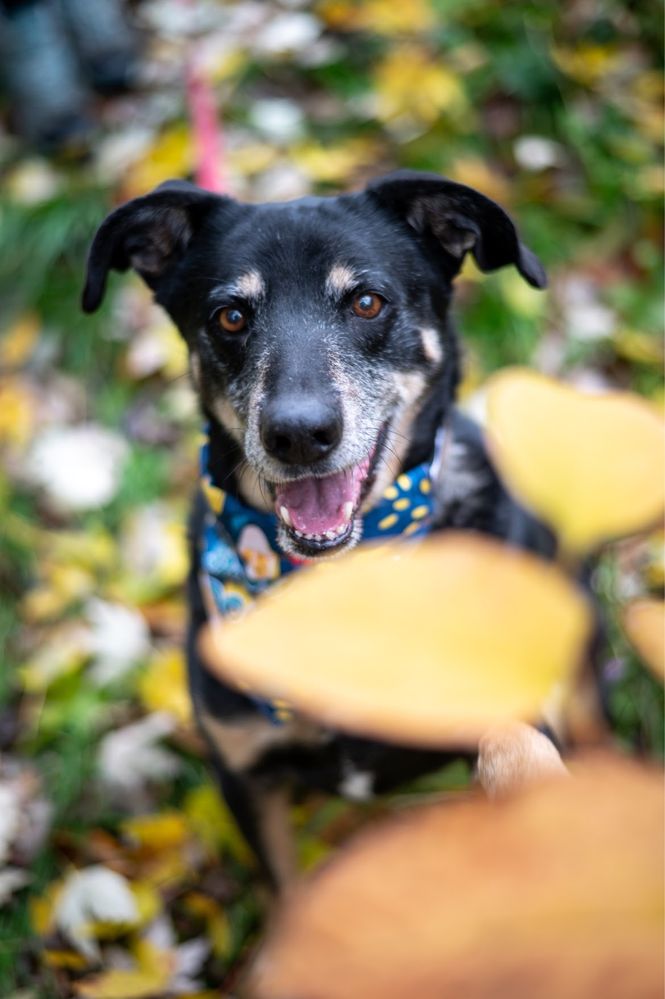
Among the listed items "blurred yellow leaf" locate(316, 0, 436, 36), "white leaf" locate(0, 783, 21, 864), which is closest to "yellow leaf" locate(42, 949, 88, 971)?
"white leaf" locate(0, 783, 21, 864)

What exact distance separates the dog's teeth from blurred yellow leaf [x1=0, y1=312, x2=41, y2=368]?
232 cm

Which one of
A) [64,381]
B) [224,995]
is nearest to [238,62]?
[64,381]

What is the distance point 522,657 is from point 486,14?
4550mm

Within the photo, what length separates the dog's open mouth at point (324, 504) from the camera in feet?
6.07

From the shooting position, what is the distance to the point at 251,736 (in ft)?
6.79

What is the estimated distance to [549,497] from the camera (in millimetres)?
475

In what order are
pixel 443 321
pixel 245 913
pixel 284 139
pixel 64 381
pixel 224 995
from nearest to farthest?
pixel 443 321, pixel 224 995, pixel 245 913, pixel 64 381, pixel 284 139

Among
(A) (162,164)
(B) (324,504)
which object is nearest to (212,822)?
(B) (324,504)

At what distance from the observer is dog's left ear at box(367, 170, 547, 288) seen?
192 cm

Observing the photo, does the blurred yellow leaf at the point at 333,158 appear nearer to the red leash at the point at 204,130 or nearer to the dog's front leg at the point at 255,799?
→ the red leash at the point at 204,130

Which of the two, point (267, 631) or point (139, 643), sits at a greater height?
point (267, 631)

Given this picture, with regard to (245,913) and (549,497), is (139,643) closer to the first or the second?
(245,913)

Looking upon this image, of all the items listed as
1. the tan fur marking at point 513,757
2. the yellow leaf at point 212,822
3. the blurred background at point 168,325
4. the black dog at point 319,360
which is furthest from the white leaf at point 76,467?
the tan fur marking at point 513,757

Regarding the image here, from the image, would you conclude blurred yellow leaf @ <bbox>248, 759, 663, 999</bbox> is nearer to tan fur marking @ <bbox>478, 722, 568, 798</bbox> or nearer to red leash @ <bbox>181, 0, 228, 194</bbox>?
tan fur marking @ <bbox>478, 722, 568, 798</bbox>
